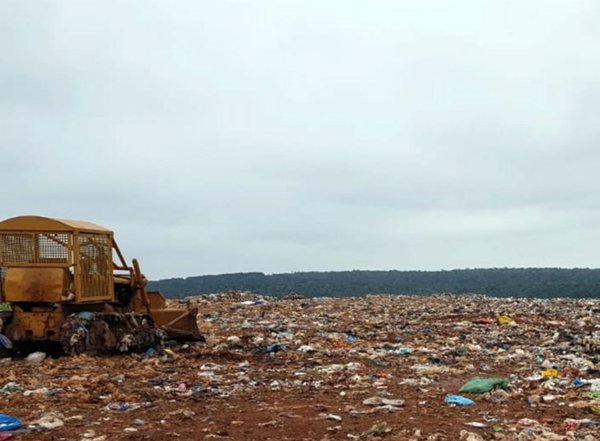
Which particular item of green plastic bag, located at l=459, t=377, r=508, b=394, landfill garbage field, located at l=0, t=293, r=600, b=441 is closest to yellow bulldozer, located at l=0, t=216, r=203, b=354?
landfill garbage field, located at l=0, t=293, r=600, b=441

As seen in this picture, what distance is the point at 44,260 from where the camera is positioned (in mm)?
9945

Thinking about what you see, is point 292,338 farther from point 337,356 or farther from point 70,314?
point 70,314

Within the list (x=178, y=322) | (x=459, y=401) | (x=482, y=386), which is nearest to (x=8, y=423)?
(x=459, y=401)

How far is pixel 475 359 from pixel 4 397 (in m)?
6.30

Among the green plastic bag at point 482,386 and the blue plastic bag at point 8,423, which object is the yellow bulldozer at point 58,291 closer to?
the blue plastic bag at point 8,423

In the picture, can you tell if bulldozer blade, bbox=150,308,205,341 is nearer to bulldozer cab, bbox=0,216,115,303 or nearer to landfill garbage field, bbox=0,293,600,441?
landfill garbage field, bbox=0,293,600,441

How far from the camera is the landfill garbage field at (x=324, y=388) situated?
559 centimetres

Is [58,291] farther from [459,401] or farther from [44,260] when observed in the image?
[459,401]

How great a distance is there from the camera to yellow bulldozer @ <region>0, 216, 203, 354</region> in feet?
31.8

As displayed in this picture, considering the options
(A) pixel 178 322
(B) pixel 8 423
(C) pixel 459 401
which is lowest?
(C) pixel 459 401

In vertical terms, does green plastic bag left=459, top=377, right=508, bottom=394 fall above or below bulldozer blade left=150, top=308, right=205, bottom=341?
below

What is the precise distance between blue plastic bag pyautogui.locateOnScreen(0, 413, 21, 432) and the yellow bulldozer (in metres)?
3.66

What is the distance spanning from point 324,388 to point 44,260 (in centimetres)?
474

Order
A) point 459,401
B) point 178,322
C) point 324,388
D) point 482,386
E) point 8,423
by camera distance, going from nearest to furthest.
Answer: point 8,423 < point 459,401 < point 482,386 < point 324,388 < point 178,322
